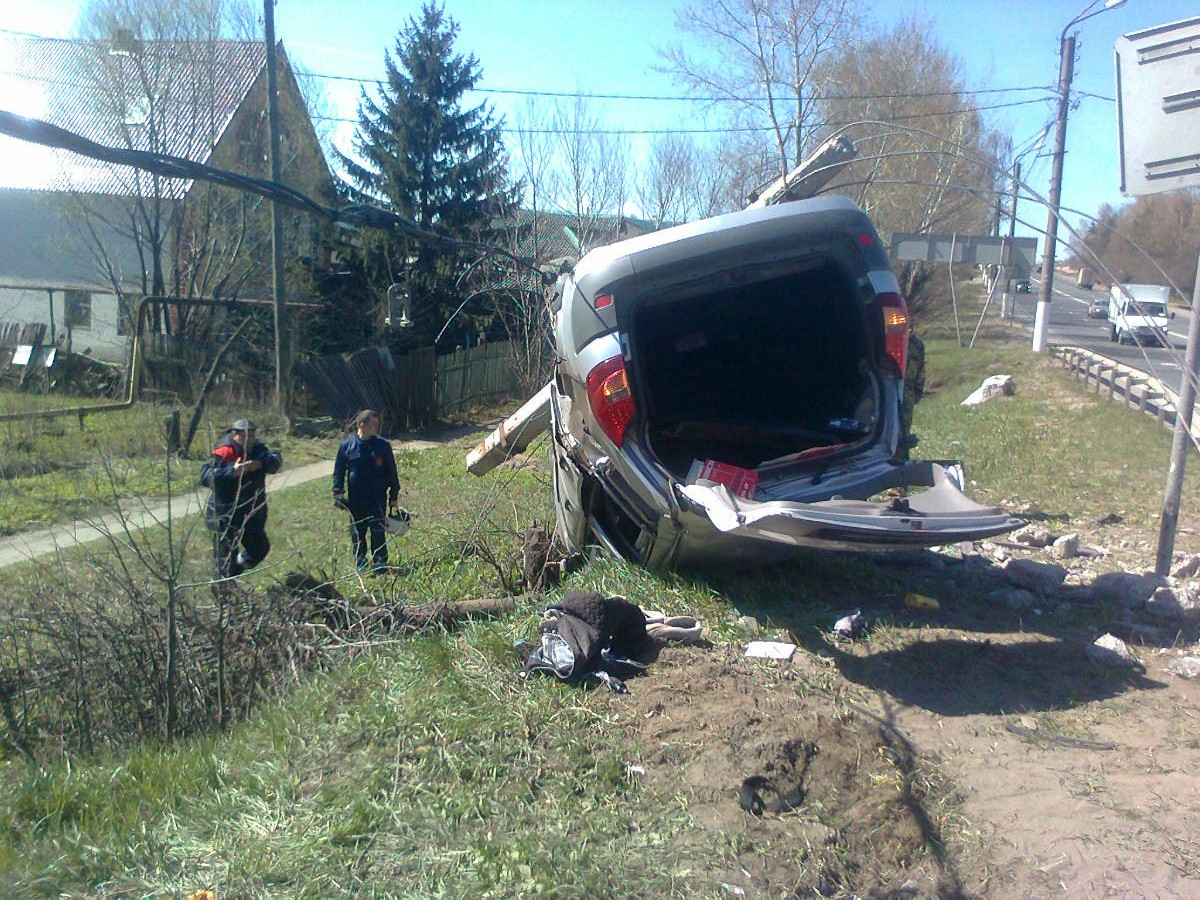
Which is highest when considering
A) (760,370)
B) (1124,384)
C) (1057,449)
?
(760,370)

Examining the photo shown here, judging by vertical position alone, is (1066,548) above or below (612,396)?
below

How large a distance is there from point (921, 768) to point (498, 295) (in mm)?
19178

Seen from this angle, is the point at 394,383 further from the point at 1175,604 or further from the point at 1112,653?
the point at 1112,653

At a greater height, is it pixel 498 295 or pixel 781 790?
pixel 498 295

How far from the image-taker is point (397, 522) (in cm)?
810

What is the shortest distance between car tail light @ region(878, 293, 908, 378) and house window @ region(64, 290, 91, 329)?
21.0m

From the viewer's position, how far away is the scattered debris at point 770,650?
4.67m

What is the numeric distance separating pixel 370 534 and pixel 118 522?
2183 millimetres

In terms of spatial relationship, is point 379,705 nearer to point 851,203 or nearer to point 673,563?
point 673,563

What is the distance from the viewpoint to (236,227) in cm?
2231

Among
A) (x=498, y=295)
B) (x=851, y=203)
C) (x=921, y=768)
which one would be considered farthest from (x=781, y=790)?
(x=498, y=295)

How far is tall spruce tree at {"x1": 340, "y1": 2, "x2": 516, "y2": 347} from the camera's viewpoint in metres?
24.9

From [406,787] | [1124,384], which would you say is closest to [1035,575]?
[406,787]

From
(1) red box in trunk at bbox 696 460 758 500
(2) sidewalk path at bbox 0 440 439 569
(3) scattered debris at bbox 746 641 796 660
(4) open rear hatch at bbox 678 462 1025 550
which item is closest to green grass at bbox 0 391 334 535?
(2) sidewalk path at bbox 0 440 439 569
